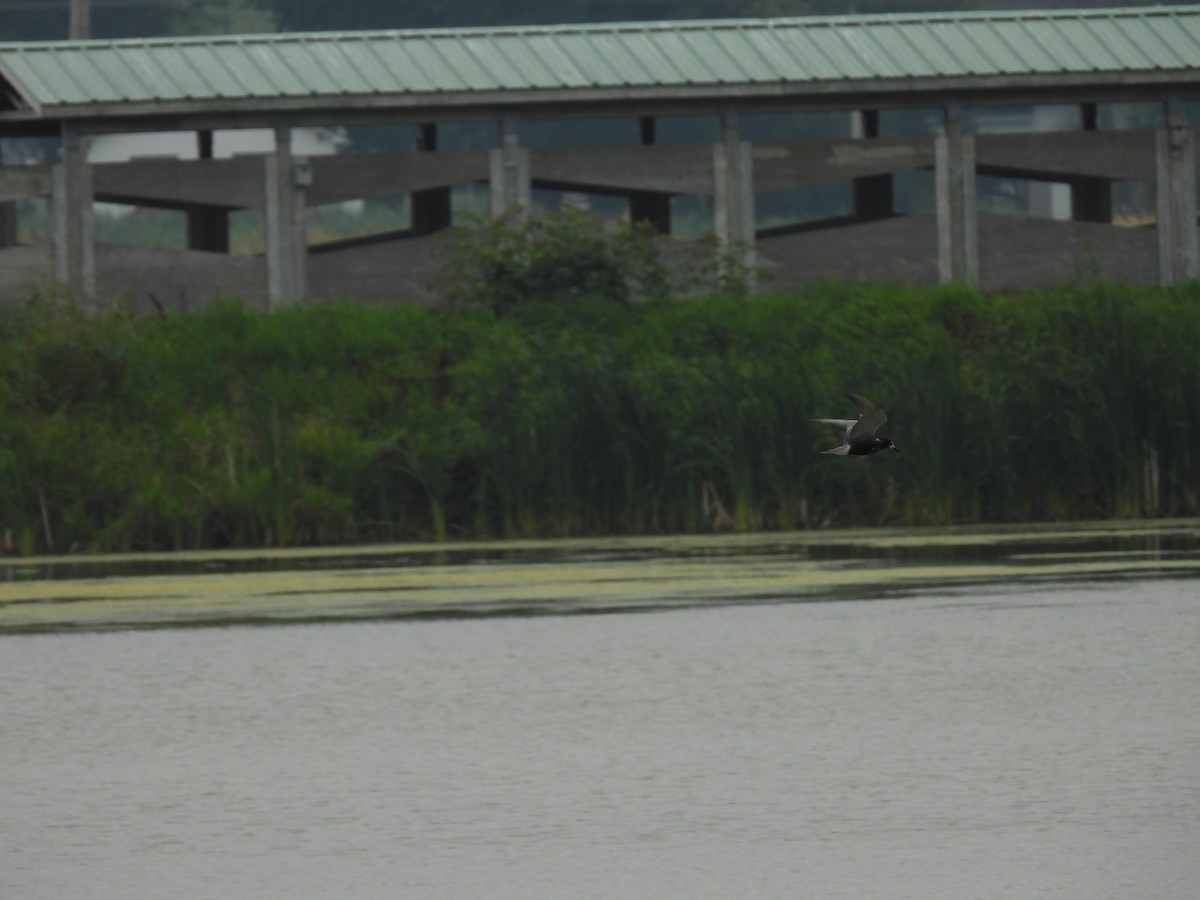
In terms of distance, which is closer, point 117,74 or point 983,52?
point 117,74

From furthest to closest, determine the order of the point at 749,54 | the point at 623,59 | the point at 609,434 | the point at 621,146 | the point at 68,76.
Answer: the point at 749,54, the point at 623,59, the point at 68,76, the point at 621,146, the point at 609,434

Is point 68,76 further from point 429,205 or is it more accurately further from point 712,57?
point 712,57

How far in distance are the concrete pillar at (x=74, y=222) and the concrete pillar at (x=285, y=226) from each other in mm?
1944

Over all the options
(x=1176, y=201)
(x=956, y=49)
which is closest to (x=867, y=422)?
(x=1176, y=201)

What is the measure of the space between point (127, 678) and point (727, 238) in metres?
17.3

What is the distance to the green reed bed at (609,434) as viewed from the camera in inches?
893

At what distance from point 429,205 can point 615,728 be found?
21.4 meters

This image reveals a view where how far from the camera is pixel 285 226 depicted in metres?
30.8

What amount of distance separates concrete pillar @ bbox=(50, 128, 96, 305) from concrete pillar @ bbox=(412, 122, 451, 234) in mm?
4336

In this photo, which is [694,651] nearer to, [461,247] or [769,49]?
[461,247]

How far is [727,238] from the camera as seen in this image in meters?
31.1

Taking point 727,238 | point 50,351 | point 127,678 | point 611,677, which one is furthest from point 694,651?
point 727,238

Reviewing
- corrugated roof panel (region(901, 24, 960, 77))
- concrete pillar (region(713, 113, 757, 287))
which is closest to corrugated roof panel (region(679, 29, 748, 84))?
concrete pillar (region(713, 113, 757, 287))

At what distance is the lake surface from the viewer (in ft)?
30.8
